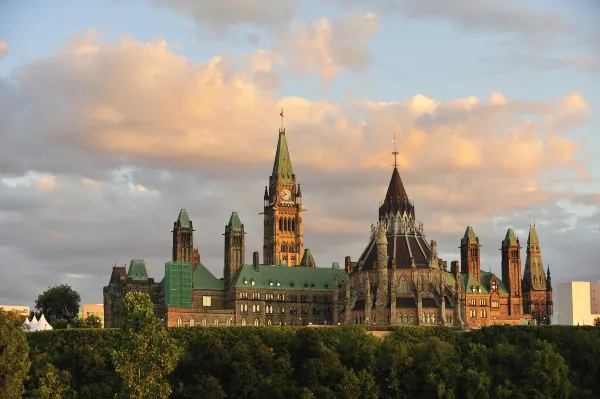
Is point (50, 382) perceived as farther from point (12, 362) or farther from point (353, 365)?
point (353, 365)

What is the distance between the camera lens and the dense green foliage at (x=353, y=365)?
142m

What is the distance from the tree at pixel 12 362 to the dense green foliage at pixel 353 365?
1629 cm

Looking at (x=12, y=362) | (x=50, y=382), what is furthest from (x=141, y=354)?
(x=12, y=362)

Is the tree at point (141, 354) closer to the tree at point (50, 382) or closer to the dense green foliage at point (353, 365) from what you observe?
the tree at point (50, 382)

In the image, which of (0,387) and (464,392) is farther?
(464,392)

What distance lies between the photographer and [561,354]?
505 ft

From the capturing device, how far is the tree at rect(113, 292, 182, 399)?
10325 centimetres

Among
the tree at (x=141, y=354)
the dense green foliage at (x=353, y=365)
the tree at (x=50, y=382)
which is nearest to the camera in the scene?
the tree at (x=141, y=354)

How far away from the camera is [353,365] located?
149 meters

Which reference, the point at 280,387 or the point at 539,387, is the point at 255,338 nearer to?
the point at 280,387

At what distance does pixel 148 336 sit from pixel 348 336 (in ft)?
180

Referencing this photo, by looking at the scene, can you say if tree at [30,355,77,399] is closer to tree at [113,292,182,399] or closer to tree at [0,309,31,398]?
tree at [0,309,31,398]

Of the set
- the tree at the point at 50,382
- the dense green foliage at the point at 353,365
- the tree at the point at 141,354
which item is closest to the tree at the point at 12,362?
the tree at the point at 50,382

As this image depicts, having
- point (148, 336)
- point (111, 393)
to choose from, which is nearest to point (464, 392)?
point (111, 393)
